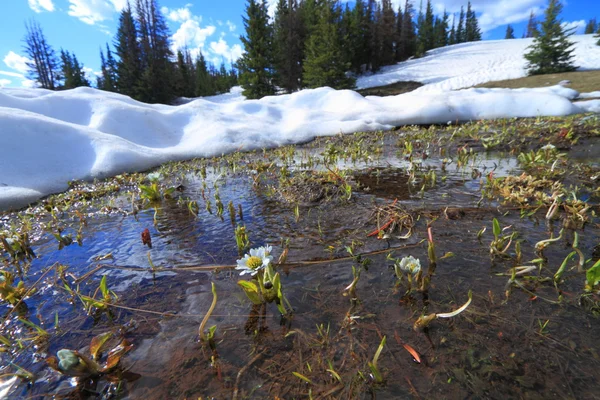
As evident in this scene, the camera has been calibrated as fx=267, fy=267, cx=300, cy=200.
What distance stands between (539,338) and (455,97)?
9.45m

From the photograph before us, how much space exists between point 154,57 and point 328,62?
1881 cm

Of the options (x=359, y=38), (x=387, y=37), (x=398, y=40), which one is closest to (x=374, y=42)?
(x=387, y=37)

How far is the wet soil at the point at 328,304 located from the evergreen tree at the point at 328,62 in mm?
19508

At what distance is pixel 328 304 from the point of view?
122 centimetres

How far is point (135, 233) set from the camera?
211 cm

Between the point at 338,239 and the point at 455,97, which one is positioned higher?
the point at 455,97

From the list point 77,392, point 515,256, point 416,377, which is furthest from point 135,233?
point 515,256

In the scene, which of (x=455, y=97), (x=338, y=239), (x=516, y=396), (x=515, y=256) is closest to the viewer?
(x=516, y=396)

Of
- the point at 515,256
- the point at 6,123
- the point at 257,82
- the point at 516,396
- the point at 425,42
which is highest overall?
the point at 425,42

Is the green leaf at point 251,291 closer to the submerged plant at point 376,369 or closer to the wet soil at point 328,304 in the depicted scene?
the wet soil at point 328,304

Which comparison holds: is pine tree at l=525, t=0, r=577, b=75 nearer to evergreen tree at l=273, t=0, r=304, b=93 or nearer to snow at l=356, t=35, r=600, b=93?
snow at l=356, t=35, r=600, b=93

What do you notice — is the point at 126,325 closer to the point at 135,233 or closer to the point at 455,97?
the point at 135,233

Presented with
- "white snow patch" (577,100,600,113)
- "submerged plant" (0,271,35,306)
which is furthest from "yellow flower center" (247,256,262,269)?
"white snow patch" (577,100,600,113)

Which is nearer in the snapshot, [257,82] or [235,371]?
[235,371]
